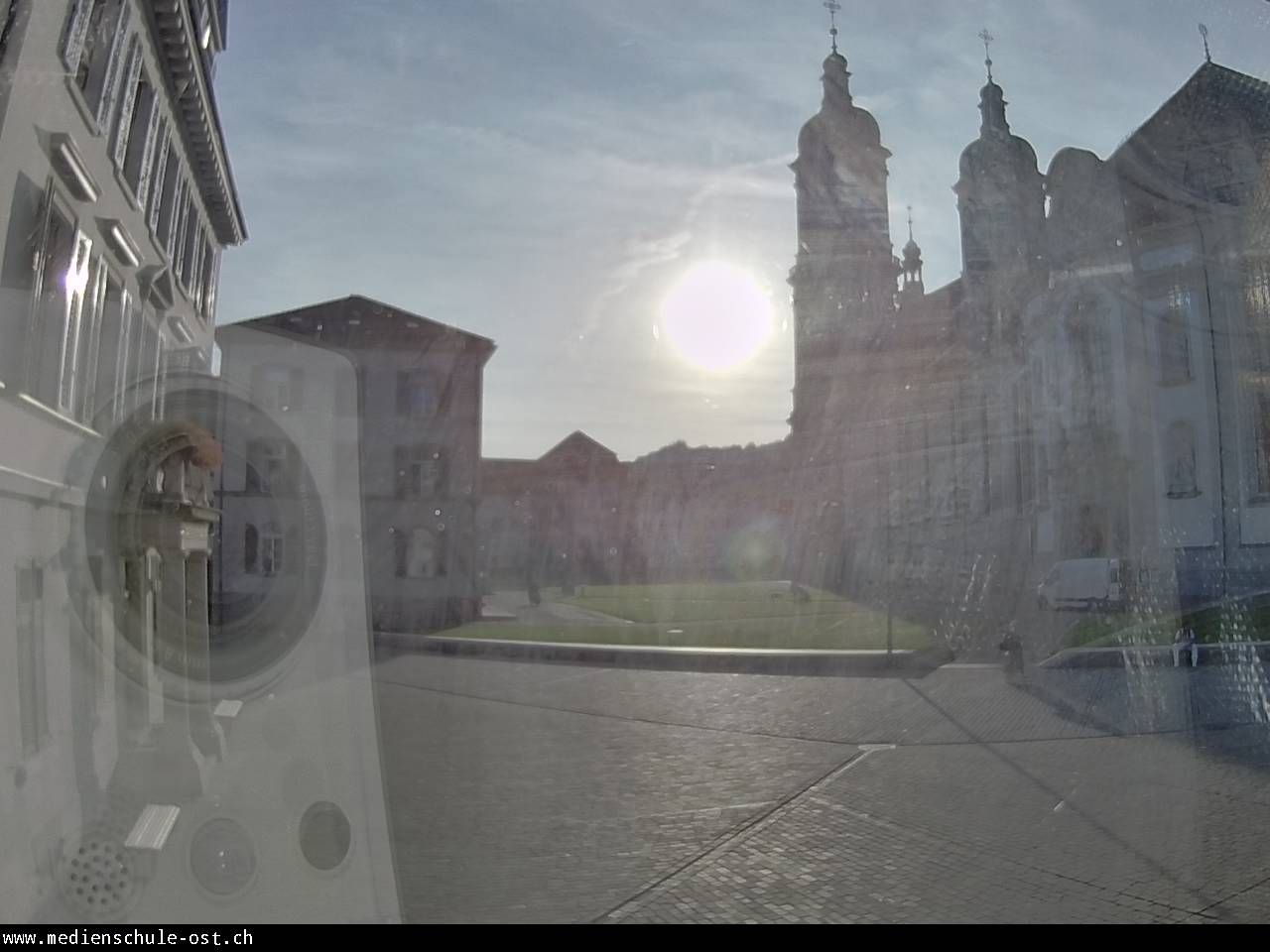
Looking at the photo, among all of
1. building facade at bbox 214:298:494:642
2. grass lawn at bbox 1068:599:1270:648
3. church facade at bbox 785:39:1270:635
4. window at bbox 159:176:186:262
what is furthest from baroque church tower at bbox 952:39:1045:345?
Answer: window at bbox 159:176:186:262

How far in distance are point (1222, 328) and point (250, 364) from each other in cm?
2754

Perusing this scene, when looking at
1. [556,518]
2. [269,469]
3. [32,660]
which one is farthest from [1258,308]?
[32,660]

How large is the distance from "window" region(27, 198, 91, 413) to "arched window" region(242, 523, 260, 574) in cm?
456

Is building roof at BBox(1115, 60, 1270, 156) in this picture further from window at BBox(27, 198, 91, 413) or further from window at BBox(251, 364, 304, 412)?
window at BBox(27, 198, 91, 413)

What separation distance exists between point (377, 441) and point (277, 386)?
2092 millimetres

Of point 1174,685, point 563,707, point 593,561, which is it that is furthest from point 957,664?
point 593,561

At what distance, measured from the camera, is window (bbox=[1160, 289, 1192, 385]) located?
3027 centimetres

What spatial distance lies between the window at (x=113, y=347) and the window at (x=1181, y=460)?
95.5 ft

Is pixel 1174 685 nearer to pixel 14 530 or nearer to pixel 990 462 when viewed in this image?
pixel 14 530

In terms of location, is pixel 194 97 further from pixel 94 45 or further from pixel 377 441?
pixel 377 441

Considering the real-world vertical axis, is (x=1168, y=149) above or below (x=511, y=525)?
above

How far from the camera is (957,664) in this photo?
18328mm

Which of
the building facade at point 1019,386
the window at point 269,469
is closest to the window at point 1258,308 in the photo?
the building facade at point 1019,386

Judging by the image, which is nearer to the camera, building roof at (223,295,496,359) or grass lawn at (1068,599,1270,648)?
building roof at (223,295,496,359)
